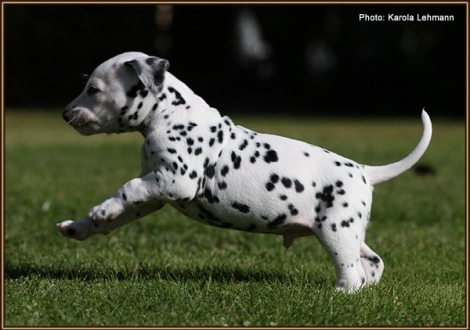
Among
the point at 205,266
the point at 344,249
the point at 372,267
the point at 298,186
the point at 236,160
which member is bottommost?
the point at 205,266

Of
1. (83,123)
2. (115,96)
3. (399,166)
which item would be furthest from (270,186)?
(83,123)

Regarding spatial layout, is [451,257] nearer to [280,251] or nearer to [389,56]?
[280,251]

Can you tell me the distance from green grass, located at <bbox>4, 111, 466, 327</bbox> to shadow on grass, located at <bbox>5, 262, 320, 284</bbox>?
11mm

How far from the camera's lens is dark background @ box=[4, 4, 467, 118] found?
25109 mm

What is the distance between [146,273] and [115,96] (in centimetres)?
125

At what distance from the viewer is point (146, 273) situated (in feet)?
17.6

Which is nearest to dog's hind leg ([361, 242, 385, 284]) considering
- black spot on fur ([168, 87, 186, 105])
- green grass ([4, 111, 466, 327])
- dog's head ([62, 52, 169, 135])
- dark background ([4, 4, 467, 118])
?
green grass ([4, 111, 466, 327])

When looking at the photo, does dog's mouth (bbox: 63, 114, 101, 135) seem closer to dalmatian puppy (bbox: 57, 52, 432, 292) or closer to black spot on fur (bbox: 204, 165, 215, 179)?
dalmatian puppy (bbox: 57, 52, 432, 292)

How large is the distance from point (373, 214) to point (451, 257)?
2.02 metres

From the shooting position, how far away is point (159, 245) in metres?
6.78

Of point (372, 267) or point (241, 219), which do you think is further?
point (372, 267)

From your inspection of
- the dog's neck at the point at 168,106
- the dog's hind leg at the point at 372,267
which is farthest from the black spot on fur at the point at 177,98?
the dog's hind leg at the point at 372,267

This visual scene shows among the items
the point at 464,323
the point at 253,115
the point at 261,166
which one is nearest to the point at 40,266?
the point at 261,166

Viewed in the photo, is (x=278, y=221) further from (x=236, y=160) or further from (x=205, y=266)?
(x=205, y=266)
